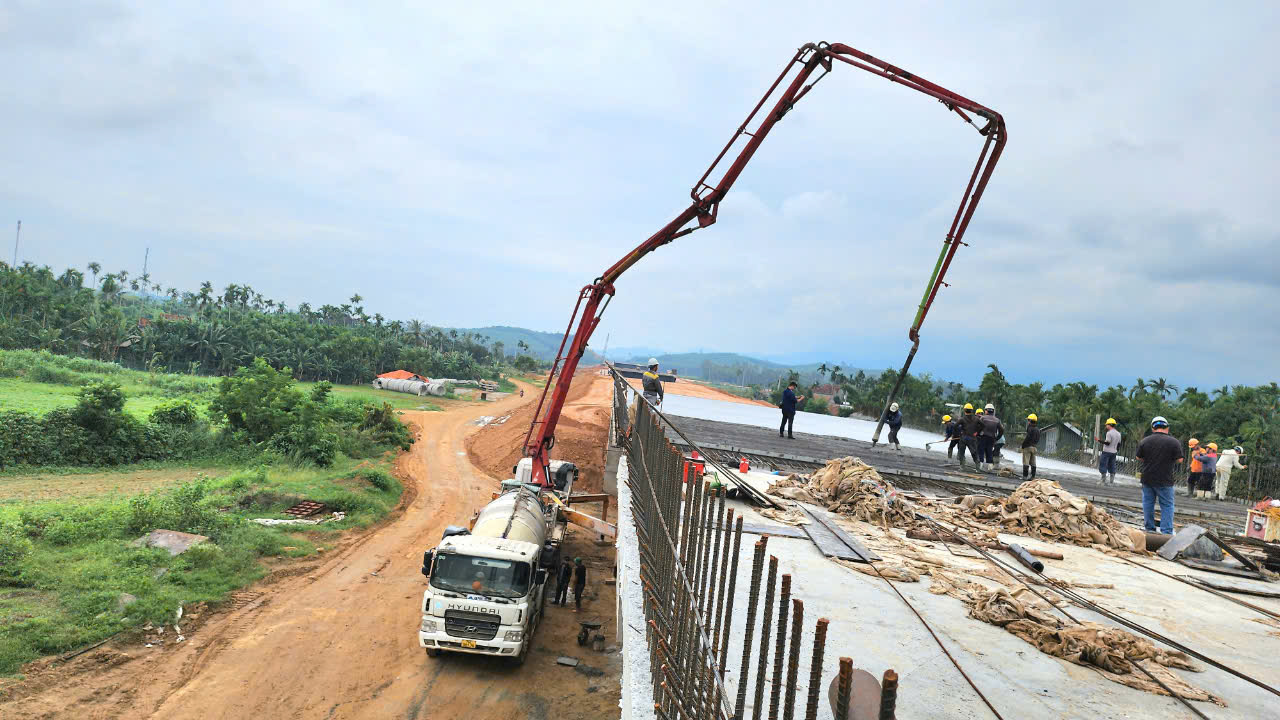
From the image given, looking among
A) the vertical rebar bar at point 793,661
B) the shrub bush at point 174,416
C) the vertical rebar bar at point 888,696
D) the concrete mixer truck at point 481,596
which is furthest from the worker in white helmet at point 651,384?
the shrub bush at point 174,416

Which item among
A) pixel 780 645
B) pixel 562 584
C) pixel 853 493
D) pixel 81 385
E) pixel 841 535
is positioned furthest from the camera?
pixel 81 385

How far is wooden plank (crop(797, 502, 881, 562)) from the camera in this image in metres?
8.52

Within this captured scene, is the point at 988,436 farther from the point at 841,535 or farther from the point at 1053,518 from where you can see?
the point at 841,535

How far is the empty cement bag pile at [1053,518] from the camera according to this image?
10.7 meters

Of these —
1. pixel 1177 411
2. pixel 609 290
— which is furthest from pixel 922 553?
pixel 1177 411

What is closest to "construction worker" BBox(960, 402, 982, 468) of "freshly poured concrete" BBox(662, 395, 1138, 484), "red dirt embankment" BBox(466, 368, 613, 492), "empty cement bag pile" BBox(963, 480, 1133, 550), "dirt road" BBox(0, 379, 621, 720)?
"freshly poured concrete" BBox(662, 395, 1138, 484)

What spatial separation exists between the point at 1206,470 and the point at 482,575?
20538mm

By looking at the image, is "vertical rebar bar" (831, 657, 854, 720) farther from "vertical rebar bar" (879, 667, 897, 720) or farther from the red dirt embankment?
the red dirt embankment

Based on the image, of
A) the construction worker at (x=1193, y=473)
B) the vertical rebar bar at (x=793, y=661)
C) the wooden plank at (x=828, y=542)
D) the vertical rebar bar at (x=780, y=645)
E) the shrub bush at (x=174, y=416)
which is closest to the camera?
the vertical rebar bar at (x=793, y=661)

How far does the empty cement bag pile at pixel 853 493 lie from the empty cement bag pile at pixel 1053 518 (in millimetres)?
1673

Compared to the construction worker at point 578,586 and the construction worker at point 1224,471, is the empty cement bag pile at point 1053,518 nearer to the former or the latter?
the construction worker at point 578,586

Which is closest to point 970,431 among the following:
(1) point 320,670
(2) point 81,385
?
(1) point 320,670

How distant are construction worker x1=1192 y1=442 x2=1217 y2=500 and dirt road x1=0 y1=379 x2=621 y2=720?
17296mm

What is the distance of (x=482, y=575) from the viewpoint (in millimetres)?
12305
